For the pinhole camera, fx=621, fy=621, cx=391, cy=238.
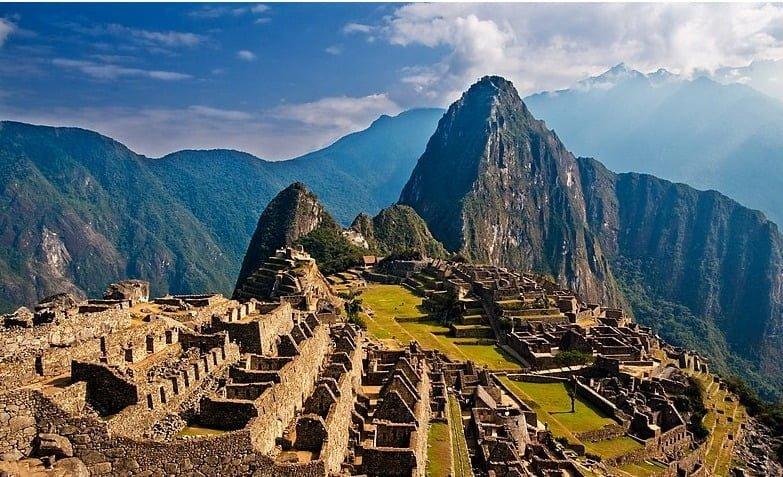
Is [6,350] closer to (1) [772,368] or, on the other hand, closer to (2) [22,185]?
(2) [22,185]

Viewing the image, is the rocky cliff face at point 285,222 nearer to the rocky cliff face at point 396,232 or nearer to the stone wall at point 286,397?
the rocky cliff face at point 396,232

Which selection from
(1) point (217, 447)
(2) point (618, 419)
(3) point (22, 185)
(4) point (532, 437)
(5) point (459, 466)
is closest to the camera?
(1) point (217, 447)

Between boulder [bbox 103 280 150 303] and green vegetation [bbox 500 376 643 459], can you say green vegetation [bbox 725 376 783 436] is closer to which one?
green vegetation [bbox 500 376 643 459]

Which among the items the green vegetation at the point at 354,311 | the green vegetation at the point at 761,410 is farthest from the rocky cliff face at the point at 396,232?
the green vegetation at the point at 761,410

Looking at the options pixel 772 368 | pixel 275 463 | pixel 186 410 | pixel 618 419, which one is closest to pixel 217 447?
pixel 275 463

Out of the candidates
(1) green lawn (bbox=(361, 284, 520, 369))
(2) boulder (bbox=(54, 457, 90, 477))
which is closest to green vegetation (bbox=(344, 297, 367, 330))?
(1) green lawn (bbox=(361, 284, 520, 369))
